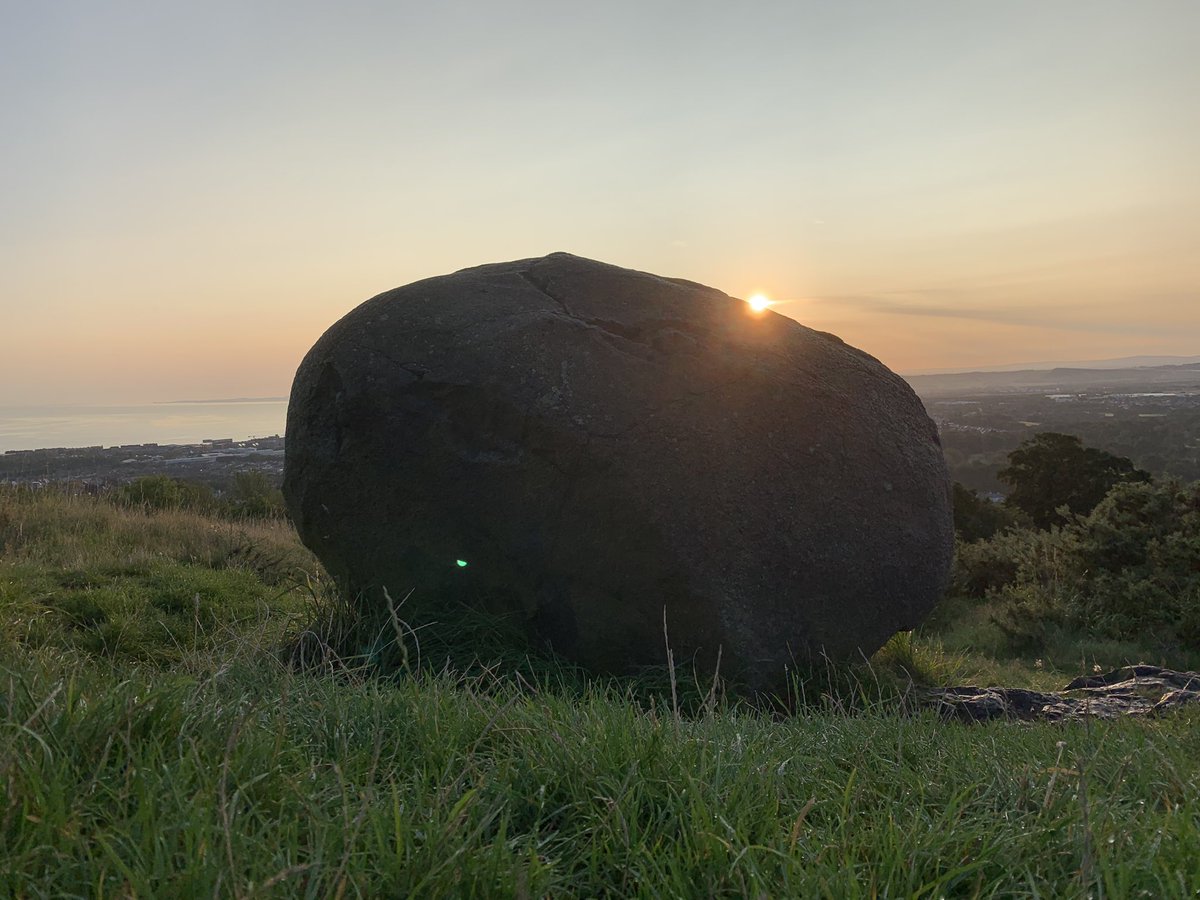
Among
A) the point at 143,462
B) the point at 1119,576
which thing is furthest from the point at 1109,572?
the point at 143,462

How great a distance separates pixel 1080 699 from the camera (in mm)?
5863

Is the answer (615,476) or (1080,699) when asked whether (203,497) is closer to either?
(615,476)

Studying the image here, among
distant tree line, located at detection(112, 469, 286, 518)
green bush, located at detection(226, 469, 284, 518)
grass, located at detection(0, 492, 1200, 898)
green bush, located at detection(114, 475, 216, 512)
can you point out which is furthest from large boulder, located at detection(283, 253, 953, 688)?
green bush, located at detection(226, 469, 284, 518)

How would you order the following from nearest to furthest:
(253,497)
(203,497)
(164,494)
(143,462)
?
(164,494) < (203,497) < (253,497) < (143,462)

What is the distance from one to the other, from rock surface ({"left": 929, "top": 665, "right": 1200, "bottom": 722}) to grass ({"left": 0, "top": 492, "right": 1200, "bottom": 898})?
2.10m

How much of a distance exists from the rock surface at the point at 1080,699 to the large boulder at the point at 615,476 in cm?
68

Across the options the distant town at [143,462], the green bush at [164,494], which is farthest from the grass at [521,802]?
the distant town at [143,462]

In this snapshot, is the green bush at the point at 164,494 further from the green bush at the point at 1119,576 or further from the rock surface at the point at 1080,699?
the rock surface at the point at 1080,699

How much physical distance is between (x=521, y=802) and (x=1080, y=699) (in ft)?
16.0

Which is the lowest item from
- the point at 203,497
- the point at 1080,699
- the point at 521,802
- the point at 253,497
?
the point at 1080,699

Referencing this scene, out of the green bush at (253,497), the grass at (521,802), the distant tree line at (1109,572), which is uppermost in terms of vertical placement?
the grass at (521,802)

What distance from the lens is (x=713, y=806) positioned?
2.31 meters

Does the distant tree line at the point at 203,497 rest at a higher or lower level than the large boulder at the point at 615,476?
lower

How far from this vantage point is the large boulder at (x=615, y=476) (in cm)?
559
